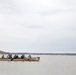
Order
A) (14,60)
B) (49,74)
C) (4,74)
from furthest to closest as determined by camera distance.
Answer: (14,60)
(49,74)
(4,74)

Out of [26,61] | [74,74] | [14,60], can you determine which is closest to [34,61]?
[26,61]

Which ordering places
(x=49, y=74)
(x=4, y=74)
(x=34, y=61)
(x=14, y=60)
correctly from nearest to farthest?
(x=4, y=74), (x=49, y=74), (x=14, y=60), (x=34, y=61)

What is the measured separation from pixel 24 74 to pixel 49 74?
402 cm

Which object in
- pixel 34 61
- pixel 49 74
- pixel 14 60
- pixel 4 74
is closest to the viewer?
pixel 4 74

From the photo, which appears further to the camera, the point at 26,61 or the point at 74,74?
the point at 26,61

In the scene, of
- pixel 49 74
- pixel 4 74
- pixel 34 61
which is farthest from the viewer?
pixel 34 61

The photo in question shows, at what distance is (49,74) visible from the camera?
35.8 metres

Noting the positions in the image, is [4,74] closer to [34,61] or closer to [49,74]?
[49,74]

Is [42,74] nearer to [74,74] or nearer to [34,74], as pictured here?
[34,74]

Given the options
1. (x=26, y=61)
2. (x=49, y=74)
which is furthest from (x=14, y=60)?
(x=49, y=74)

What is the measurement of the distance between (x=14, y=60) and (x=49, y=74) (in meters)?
23.5

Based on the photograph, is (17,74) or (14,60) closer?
(17,74)

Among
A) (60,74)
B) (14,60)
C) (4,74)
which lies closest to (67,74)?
(60,74)

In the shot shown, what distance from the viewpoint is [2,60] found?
60.6m
